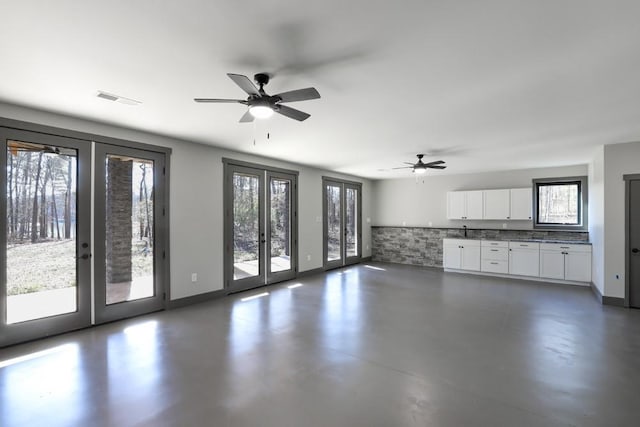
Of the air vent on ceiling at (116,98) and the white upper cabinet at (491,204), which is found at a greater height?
the air vent on ceiling at (116,98)

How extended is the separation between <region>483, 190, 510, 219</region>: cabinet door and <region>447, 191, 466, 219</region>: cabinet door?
53 centimetres

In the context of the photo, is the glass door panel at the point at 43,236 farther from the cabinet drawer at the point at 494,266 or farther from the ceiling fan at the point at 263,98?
the cabinet drawer at the point at 494,266

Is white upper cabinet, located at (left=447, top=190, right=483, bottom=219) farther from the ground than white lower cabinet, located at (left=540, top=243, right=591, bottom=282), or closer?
farther from the ground

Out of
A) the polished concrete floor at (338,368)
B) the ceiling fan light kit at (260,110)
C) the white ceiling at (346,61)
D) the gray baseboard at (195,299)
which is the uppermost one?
the white ceiling at (346,61)

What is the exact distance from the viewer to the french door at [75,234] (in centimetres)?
334

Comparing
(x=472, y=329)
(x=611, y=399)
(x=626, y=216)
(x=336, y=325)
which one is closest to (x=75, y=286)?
(x=336, y=325)

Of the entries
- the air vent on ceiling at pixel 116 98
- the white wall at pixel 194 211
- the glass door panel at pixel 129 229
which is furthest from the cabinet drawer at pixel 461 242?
the air vent on ceiling at pixel 116 98

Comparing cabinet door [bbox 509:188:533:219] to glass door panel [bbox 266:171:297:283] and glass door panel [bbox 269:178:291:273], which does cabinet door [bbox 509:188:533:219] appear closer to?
glass door panel [bbox 266:171:297:283]

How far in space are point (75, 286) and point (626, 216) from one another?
7.91m

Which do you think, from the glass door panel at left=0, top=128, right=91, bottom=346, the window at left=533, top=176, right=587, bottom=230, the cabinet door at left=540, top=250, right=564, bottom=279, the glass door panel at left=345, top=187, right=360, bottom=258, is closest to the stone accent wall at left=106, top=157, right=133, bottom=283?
the glass door panel at left=0, top=128, right=91, bottom=346

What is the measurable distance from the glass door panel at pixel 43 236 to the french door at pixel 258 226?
212cm

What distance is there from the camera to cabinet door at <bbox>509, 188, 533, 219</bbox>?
6992mm

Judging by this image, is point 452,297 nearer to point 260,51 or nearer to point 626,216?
point 626,216

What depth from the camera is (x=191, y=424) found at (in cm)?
206
